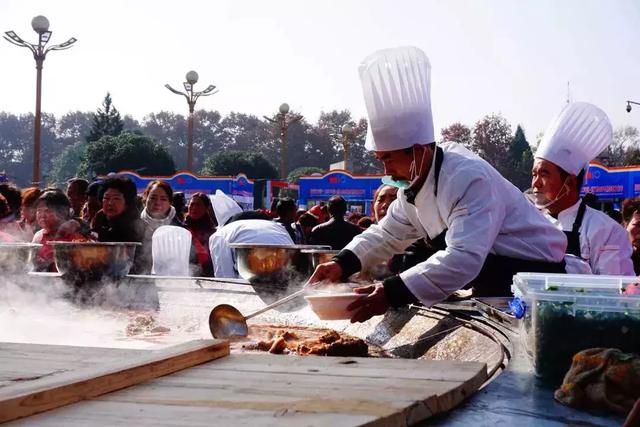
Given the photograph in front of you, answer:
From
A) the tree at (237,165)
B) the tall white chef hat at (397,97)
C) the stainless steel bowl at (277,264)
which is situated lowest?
the stainless steel bowl at (277,264)

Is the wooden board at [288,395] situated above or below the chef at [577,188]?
below

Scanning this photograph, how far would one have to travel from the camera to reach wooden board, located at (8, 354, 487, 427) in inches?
41.9

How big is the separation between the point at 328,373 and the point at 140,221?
393 cm

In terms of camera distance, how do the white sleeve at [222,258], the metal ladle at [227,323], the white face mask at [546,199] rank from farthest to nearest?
the white sleeve at [222,258], the white face mask at [546,199], the metal ladle at [227,323]

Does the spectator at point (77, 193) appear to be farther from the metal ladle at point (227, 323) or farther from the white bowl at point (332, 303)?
the white bowl at point (332, 303)

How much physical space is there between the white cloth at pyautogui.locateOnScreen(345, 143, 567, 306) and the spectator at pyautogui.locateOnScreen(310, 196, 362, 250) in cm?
359

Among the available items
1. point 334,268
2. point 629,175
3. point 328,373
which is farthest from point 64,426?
point 629,175

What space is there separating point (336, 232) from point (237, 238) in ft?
5.93

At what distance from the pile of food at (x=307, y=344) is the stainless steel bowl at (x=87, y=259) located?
1.25m

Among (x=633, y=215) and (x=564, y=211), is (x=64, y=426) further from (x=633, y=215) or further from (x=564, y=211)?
(x=633, y=215)

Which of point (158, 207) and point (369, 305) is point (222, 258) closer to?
point (158, 207)

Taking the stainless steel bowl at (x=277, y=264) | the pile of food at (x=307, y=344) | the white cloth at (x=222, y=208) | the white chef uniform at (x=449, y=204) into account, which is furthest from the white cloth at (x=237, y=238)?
the white cloth at (x=222, y=208)

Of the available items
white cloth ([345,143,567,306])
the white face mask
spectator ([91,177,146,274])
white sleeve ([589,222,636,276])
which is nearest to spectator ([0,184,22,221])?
spectator ([91,177,146,274])

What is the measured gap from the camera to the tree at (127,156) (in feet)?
121
